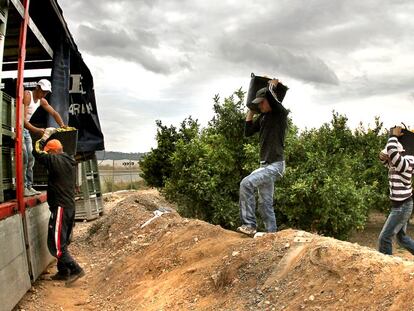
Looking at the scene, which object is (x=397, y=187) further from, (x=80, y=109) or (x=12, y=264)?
(x=80, y=109)

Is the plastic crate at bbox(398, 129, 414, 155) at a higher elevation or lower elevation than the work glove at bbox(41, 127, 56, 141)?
lower

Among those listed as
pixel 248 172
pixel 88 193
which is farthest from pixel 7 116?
Answer: pixel 88 193

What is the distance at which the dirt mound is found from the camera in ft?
13.6

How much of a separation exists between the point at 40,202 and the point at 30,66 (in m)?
3.73

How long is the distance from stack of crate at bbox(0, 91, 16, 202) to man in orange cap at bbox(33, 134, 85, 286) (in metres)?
0.76

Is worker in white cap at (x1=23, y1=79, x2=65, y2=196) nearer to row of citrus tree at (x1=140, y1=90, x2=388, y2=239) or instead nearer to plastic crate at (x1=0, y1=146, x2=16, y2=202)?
plastic crate at (x1=0, y1=146, x2=16, y2=202)

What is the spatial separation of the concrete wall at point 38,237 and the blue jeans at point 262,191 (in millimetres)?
2673

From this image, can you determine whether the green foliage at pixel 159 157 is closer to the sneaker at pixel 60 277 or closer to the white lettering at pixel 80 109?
the white lettering at pixel 80 109

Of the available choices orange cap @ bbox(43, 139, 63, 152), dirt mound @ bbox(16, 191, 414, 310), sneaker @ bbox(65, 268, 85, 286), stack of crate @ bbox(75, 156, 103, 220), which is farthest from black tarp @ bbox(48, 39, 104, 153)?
sneaker @ bbox(65, 268, 85, 286)

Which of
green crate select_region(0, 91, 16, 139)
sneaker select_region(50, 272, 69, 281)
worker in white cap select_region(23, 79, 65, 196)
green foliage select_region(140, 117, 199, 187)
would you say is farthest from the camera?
green foliage select_region(140, 117, 199, 187)

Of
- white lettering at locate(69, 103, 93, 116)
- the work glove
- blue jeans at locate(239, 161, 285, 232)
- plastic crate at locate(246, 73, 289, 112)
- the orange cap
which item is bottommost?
blue jeans at locate(239, 161, 285, 232)

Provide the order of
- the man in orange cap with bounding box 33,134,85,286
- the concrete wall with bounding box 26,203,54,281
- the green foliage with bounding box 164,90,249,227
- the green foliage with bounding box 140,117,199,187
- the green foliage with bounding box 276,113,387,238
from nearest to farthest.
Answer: the concrete wall with bounding box 26,203,54,281 < the man in orange cap with bounding box 33,134,85,286 < the green foliage with bounding box 276,113,387,238 < the green foliage with bounding box 164,90,249,227 < the green foliage with bounding box 140,117,199,187

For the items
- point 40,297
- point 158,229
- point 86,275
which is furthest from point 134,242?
point 40,297

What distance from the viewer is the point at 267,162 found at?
247 inches
